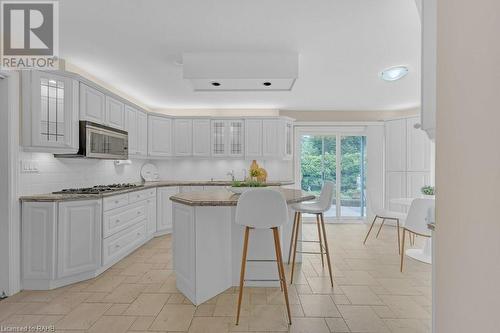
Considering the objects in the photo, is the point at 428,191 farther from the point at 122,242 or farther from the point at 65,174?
the point at 65,174

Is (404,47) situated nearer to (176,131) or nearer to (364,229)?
(364,229)

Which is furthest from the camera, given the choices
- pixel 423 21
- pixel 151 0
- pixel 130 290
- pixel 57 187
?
pixel 57 187

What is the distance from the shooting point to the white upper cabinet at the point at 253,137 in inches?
226

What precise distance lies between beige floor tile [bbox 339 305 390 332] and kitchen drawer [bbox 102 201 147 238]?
8.80 feet

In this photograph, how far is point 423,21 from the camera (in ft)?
4.22

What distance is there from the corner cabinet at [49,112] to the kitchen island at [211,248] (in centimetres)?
149

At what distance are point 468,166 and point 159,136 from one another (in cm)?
532

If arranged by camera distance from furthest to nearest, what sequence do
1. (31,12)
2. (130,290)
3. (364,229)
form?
(364,229), (130,290), (31,12)

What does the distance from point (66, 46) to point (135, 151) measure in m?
2.04

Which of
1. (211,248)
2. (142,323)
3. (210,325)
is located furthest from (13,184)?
(210,325)

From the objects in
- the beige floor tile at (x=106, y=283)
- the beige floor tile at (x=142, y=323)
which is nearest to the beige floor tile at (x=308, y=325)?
the beige floor tile at (x=142, y=323)

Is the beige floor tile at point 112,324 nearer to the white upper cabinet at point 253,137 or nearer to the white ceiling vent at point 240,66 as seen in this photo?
the white ceiling vent at point 240,66

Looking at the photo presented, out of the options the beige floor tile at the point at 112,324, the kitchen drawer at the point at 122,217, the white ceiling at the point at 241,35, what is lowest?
the beige floor tile at the point at 112,324

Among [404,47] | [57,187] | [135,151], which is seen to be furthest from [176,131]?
[404,47]
